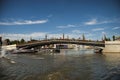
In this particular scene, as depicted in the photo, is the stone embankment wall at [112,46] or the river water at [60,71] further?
the stone embankment wall at [112,46]

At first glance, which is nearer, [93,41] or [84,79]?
[84,79]

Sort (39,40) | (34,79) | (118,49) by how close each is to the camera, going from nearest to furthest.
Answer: (34,79) < (118,49) < (39,40)

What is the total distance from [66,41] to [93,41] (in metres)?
6.46

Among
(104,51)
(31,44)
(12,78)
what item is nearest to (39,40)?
(31,44)

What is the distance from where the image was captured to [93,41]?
46750 mm

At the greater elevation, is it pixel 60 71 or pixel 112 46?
pixel 112 46

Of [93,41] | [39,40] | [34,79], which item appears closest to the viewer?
[34,79]

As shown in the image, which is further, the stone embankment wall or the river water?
the stone embankment wall

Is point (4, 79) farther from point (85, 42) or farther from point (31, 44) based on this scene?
point (31, 44)

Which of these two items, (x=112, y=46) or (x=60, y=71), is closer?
(x=60, y=71)

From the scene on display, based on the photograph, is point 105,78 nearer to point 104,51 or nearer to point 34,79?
point 34,79

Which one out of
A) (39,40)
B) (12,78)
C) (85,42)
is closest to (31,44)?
(39,40)

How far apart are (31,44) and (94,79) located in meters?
41.3

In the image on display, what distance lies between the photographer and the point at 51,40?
4947cm
